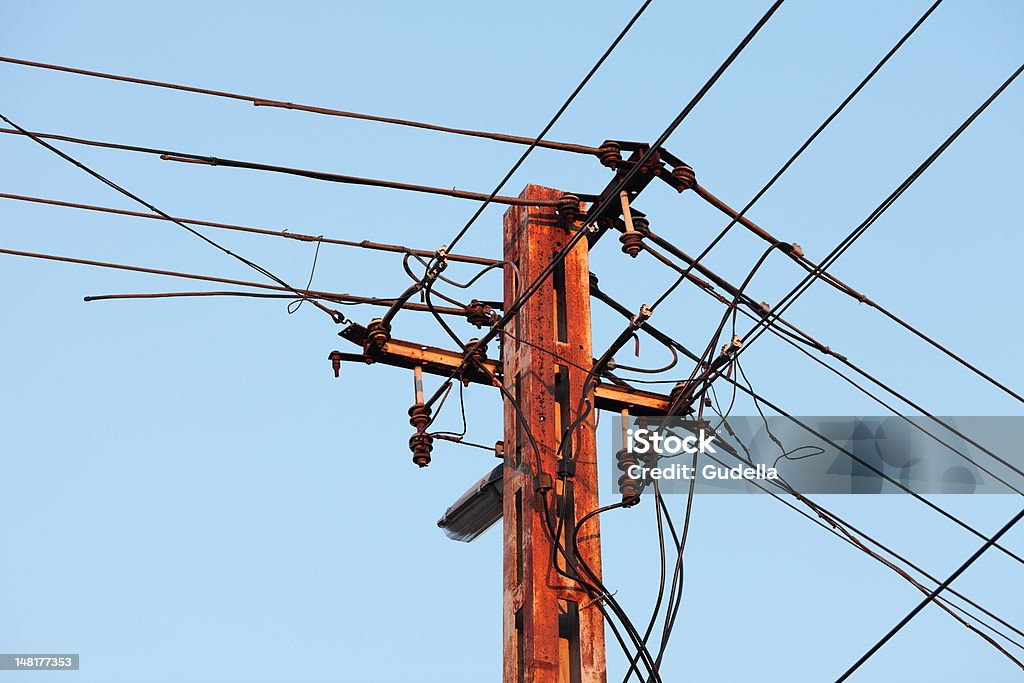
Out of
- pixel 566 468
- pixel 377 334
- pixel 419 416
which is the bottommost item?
pixel 566 468

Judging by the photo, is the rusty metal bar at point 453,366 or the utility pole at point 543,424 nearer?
the utility pole at point 543,424

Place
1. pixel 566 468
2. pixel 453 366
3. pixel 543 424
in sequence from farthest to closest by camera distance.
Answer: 1. pixel 453 366
2. pixel 543 424
3. pixel 566 468

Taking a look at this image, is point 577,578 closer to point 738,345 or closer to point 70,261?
point 738,345

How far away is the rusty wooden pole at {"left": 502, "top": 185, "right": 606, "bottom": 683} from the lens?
6391 millimetres

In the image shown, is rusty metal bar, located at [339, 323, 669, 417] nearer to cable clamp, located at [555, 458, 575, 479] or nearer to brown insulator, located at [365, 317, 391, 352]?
brown insulator, located at [365, 317, 391, 352]

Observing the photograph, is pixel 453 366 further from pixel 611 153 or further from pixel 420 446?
pixel 611 153

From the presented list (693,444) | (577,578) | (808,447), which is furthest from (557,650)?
(808,447)

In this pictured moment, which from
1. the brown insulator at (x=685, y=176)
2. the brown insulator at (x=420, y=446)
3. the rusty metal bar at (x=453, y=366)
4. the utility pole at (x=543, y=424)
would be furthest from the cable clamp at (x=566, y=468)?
the brown insulator at (x=685, y=176)

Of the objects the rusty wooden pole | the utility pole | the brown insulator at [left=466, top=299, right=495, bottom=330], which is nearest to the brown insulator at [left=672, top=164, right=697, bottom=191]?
the utility pole

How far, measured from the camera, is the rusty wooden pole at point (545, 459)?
6391 millimetres

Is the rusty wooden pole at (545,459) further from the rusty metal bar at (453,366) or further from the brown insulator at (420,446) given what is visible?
the brown insulator at (420,446)

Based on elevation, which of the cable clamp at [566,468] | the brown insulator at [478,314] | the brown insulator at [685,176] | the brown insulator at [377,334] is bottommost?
the cable clamp at [566,468]

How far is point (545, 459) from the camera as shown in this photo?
6816 millimetres

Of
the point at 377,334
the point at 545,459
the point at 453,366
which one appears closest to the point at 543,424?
the point at 545,459
